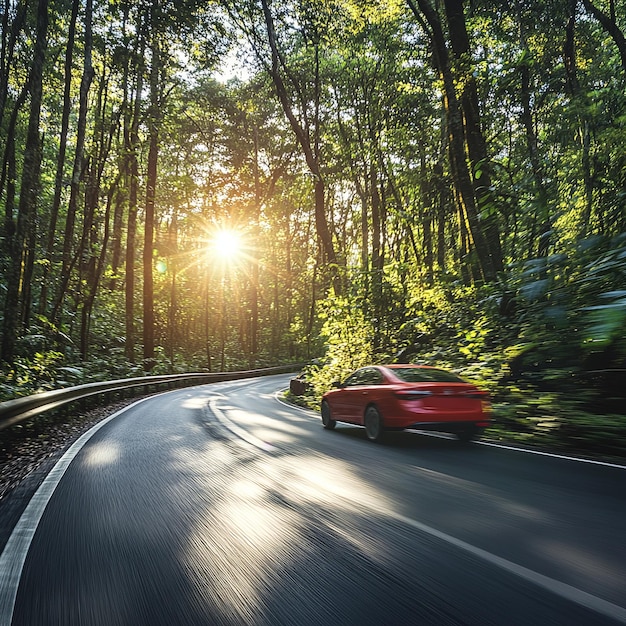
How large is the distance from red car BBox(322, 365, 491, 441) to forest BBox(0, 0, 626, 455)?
1.14 meters

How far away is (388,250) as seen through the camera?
4044 centimetres

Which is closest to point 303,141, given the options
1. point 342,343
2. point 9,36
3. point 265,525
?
point 342,343

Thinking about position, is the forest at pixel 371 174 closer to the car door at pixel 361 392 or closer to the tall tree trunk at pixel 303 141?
the tall tree trunk at pixel 303 141

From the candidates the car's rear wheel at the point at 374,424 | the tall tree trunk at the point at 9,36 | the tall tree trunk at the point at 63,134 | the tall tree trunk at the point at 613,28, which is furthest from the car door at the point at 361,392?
the tall tree trunk at the point at 63,134

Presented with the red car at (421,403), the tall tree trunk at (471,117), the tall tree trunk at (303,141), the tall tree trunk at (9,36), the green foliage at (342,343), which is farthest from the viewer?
the tall tree trunk at (303,141)

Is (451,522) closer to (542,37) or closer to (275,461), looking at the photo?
(275,461)

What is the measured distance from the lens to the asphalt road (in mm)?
2986

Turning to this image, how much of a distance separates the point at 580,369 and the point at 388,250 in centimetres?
3118

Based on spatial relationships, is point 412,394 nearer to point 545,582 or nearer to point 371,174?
point 545,582

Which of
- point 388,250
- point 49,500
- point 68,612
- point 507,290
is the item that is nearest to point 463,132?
point 507,290

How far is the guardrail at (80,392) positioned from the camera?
7512mm

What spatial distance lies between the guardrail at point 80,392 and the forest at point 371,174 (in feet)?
5.16

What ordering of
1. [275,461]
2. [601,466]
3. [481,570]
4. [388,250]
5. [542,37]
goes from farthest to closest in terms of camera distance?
[388,250] → [542,37] → [275,461] → [601,466] → [481,570]

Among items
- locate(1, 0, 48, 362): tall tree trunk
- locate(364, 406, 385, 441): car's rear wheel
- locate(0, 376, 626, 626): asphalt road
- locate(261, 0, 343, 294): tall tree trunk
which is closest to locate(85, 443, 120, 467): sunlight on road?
locate(0, 376, 626, 626): asphalt road
